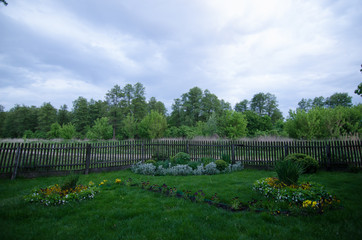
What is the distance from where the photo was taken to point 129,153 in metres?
10.9

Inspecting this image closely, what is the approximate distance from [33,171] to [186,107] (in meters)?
43.6

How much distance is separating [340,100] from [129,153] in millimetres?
58140

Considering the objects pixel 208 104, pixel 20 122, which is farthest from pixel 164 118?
pixel 20 122

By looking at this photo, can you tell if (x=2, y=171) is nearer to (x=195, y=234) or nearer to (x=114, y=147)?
(x=114, y=147)

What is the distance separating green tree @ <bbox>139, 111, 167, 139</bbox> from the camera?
30.4 m

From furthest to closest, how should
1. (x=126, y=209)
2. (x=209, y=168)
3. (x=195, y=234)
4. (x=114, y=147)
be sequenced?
(x=114, y=147) < (x=209, y=168) < (x=126, y=209) < (x=195, y=234)

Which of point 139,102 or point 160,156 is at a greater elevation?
point 139,102

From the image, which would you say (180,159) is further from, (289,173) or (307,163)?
(307,163)

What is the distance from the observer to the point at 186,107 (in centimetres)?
5034

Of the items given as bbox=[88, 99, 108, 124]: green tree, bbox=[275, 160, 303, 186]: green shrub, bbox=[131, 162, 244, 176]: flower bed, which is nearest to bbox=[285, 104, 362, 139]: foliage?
bbox=[131, 162, 244, 176]: flower bed

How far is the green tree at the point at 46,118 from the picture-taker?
51581 millimetres

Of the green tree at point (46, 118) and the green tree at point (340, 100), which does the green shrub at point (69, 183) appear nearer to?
the green tree at point (340, 100)

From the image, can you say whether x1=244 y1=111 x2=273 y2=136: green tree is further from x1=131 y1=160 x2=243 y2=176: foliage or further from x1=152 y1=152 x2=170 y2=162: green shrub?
x1=131 y1=160 x2=243 y2=176: foliage

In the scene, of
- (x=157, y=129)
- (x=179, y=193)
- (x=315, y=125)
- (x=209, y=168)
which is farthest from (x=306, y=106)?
(x=179, y=193)
